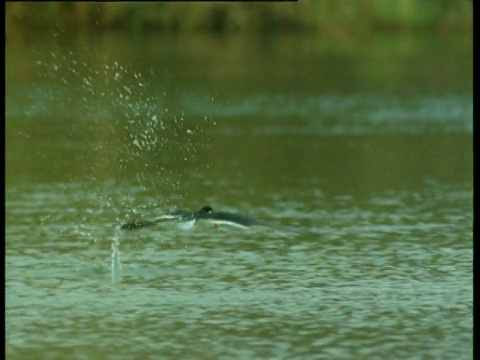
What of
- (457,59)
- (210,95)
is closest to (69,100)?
(210,95)

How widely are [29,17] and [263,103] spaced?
18.9m

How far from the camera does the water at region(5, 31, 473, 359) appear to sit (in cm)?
928

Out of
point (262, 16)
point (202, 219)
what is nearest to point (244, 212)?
point (202, 219)

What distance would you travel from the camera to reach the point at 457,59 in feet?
108

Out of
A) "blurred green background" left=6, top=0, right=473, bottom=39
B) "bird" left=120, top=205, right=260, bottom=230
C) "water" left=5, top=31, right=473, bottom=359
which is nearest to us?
"water" left=5, top=31, right=473, bottom=359

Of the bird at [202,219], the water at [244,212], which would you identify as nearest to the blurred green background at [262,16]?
the water at [244,212]

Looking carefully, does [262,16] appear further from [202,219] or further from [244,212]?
[202,219]

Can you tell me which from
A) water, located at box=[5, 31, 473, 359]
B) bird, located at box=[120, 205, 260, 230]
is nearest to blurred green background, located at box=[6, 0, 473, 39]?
water, located at box=[5, 31, 473, 359]

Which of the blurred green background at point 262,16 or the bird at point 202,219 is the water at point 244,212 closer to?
the bird at point 202,219

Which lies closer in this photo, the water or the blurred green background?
the water

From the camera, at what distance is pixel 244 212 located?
45.8 feet

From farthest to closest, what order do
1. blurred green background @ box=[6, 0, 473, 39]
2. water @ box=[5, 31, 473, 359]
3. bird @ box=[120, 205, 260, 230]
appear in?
1. blurred green background @ box=[6, 0, 473, 39]
2. bird @ box=[120, 205, 260, 230]
3. water @ box=[5, 31, 473, 359]

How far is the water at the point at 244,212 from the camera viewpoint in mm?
9281

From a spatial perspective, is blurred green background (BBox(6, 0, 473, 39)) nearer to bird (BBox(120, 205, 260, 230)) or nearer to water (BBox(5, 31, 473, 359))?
water (BBox(5, 31, 473, 359))
